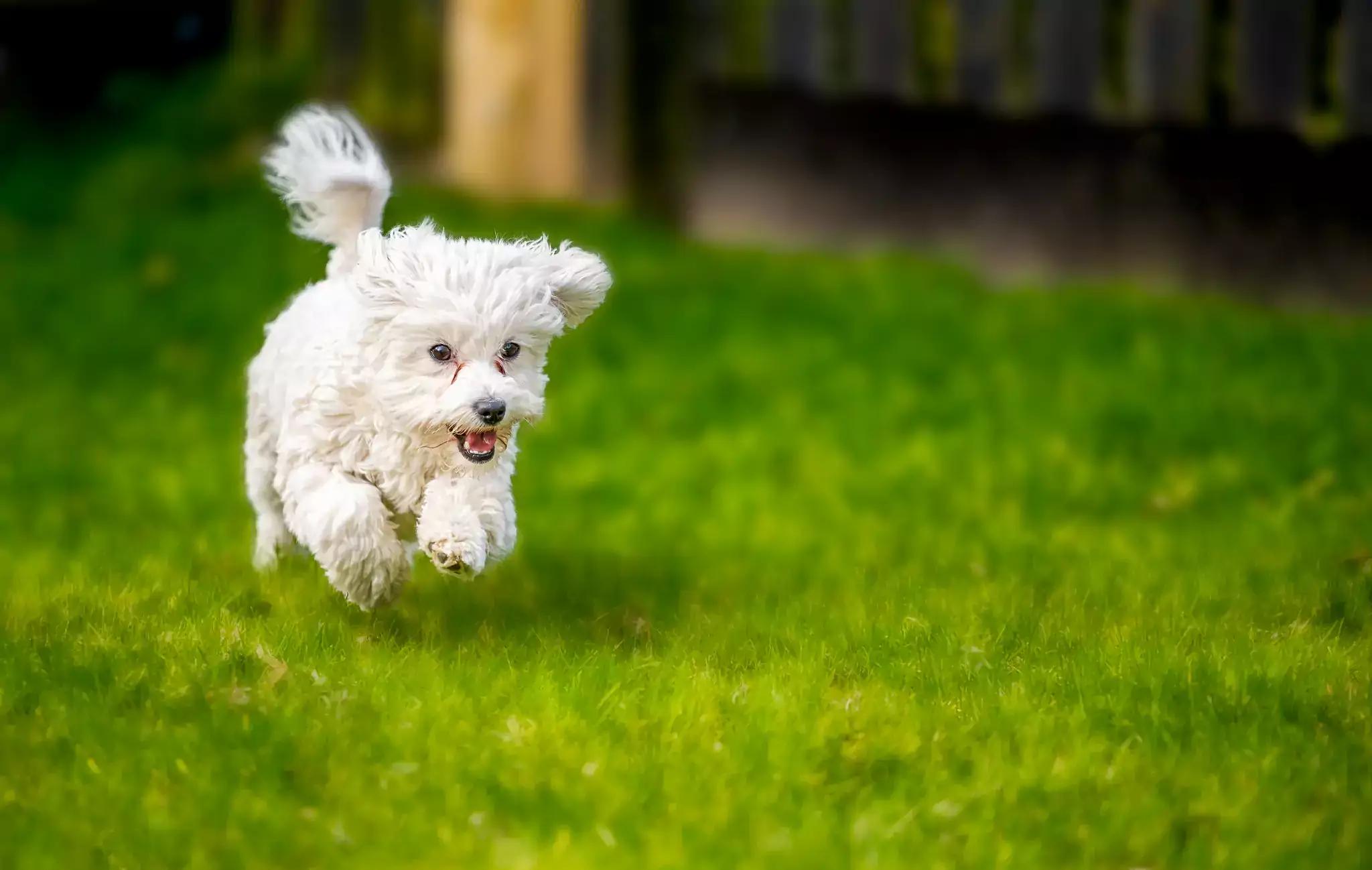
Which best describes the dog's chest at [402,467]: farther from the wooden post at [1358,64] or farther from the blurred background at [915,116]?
the wooden post at [1358,64]

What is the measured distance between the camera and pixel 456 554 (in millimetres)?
4566

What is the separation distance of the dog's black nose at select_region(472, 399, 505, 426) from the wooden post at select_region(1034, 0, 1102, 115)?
18.3 ft

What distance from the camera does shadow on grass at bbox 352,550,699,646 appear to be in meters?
5.10

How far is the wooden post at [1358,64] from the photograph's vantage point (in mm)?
8547

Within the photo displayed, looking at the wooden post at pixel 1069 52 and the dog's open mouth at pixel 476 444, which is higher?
the wooden post at pixel 1069 52

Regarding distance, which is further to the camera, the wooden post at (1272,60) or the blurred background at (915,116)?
the blurred background at (915,116)

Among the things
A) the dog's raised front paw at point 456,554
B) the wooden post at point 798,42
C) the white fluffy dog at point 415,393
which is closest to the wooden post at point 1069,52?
the wooden post at point 798,42

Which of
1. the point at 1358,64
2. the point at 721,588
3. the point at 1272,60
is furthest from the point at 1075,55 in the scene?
the point at 721,588

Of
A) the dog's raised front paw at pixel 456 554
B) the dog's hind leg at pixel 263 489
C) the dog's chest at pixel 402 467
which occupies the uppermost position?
the dog's chest at pixel 402 467

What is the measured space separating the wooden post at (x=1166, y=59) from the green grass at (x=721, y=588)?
38.7 inches

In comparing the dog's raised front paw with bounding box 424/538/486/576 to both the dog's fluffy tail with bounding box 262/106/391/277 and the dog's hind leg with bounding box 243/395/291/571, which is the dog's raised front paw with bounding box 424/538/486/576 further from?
the dog's fluffy tail with bounding box 262/106/391/277

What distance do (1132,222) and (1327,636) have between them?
4721mm

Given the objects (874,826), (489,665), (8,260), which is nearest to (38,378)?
(8,260)

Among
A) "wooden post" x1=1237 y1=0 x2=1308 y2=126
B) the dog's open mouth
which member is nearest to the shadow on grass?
the dog's open mouth
